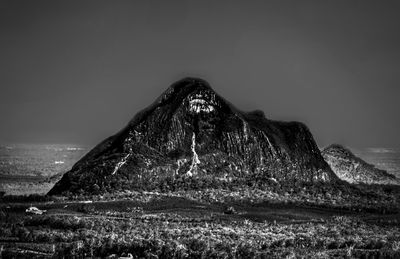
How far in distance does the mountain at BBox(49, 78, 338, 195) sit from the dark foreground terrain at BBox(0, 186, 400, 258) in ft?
8.64

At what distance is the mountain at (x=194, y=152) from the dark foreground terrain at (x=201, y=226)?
8.64ft

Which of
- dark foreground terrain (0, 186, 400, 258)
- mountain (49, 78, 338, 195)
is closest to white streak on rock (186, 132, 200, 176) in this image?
mountain (49, 78, 338, 195)

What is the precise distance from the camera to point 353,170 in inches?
2365

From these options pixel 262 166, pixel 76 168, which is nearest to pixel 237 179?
pixel 262 166

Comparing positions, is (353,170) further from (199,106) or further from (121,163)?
(121,163)

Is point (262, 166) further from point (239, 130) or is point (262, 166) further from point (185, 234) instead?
point (185, 234)

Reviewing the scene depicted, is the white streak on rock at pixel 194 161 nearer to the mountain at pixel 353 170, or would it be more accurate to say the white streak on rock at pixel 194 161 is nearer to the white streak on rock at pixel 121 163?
the white streak on rock at pixel 121 163

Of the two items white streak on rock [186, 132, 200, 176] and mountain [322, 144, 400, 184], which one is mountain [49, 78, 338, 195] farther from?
mountain [322, 144, 400, 184]

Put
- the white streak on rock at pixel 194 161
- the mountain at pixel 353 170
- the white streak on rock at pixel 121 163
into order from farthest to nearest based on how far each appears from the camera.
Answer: the mountain at pixel 353 170 → the white streak on rock at pixel 194 161 → the white streak on rock at pixel 121 163

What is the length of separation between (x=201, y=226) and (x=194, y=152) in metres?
17.0

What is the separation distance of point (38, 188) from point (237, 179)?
52.2 feet

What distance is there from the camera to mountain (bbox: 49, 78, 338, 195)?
4338cm

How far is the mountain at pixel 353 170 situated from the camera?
58.7 metres

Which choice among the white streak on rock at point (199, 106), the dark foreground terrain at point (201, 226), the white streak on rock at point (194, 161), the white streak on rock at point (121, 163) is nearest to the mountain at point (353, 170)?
the dark foreground terrain at point (201, 226)
